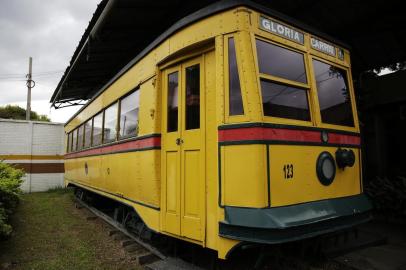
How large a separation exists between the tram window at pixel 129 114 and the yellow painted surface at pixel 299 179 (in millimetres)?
2312

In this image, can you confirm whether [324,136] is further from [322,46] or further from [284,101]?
[322,46]

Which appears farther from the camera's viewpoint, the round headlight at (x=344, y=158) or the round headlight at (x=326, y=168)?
the round headlight at (x=344, y=158)

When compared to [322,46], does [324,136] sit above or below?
below

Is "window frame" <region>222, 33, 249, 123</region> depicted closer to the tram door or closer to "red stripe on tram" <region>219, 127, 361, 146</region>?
"red stripe on tram" <region>219, 127, 361, 146</region>

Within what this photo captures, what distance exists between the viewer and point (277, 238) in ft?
9.32

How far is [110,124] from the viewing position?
20.2ft

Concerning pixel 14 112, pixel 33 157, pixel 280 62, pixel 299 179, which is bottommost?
pixel 299 179

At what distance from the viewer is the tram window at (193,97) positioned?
3725 millimetres

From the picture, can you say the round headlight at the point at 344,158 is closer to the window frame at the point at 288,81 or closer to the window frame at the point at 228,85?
the window frame at the point at 288,81

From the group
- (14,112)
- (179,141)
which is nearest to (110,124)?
(179,141)

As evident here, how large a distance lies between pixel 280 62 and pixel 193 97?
1029mm

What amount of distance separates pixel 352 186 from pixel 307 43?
1750mm

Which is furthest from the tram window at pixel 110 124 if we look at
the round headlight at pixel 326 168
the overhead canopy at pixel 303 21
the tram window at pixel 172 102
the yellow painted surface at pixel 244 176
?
the round headlight at pixel 326 168

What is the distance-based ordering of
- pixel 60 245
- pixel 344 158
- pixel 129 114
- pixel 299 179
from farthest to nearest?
pixel 60 245 < pixel 129 114 < pixel 344 158 < pixel 299 179
